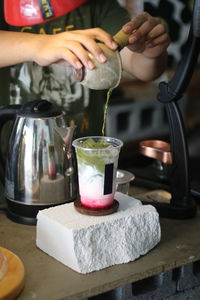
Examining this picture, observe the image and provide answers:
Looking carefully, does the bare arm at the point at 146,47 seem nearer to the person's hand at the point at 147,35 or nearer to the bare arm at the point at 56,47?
the person's hand at the point at 147,35

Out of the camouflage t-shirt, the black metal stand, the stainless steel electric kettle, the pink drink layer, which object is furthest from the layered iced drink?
the camouflage t-shirt

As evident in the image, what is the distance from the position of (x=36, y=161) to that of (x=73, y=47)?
0.31m

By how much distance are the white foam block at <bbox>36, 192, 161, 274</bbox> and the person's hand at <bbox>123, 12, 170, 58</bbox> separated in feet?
1.52

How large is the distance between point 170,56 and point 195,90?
46cm

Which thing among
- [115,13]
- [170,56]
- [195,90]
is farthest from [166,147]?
[195,90]

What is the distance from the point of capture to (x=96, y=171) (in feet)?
3.88

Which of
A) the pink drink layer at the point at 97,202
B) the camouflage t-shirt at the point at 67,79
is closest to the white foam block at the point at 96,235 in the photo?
the pink drink layer at the point at 97,202

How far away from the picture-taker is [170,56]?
353 centimetres

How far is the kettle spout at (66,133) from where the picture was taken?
4.53ft

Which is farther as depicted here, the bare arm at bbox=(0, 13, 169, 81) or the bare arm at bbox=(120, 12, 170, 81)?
the bare arm at bbox=(120, 12, 170, 81)

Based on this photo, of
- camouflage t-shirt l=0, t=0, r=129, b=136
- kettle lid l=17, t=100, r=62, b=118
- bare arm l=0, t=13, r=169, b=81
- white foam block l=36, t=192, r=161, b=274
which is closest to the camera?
white foam block l=36, t=192, r=161, b=274

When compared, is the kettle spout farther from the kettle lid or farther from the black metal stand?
the black metal stand

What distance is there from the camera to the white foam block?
44.5 inches

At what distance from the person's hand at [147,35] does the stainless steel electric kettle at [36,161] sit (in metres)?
0.29
